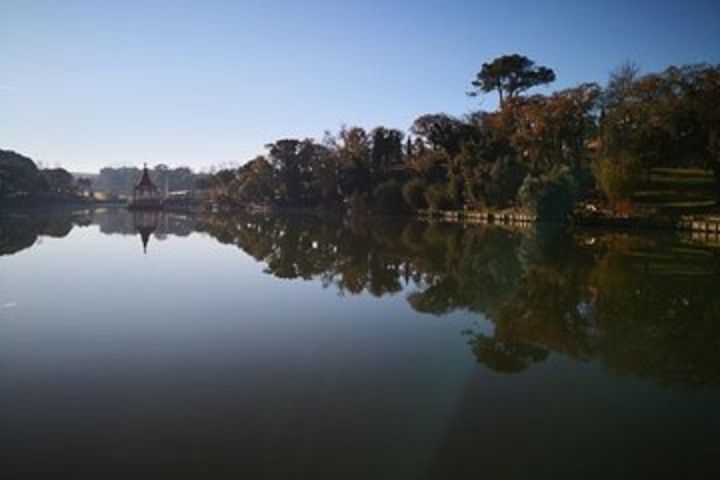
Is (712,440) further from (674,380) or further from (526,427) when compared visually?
(674,380)

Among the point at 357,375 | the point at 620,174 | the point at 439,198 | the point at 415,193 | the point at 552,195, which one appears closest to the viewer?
the point at 357,375

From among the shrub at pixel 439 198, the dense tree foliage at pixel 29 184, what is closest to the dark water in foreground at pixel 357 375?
the shrub at pixel 439 198

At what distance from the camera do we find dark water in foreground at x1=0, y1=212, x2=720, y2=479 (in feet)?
19.3

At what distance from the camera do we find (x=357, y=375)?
8.58 meters

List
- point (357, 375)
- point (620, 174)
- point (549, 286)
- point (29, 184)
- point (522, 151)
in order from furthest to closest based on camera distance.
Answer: point (29, 184)
point (522, 151)
point (620, 174)
point (549, 286)
point (357, 375)

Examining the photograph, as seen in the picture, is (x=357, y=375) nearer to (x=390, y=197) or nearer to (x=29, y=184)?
(x=390, y=197)

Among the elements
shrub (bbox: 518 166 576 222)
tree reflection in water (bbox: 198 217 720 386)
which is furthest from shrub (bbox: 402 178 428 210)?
tree reflection in water (bbox: 198 217 720 386)

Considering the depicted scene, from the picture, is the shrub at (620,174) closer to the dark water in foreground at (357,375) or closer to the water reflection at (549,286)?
the water reflection at (549,286)

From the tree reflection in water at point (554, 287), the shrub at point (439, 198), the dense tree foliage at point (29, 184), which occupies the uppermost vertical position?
the dense tree foliage at point (29, 184)

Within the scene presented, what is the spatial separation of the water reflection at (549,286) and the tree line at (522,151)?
9348mm

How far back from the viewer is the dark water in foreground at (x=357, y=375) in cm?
588

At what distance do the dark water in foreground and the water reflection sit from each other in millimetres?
88

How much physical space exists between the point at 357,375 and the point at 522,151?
4526cm

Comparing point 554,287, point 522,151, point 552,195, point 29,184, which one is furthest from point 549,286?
point 29,184
